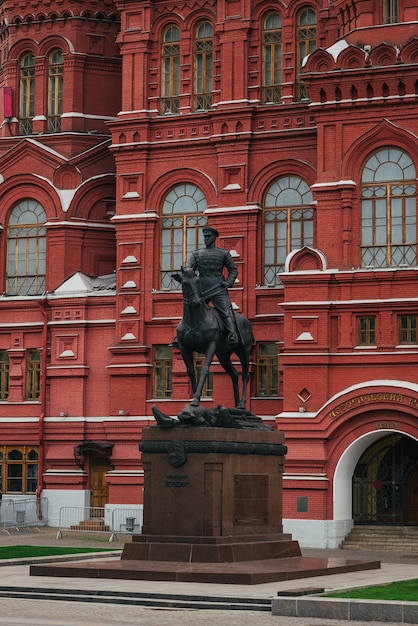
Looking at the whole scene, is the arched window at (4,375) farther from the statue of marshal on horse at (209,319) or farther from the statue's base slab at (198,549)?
the statue's base slab at (198,549)

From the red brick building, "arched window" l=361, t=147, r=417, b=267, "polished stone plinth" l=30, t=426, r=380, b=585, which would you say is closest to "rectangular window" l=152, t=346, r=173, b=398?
the red brick building

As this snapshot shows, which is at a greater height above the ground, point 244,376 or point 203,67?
point 203,67

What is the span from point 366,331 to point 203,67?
523 inches

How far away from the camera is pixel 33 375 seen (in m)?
57.1

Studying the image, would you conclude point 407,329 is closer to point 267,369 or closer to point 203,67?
point 267,369

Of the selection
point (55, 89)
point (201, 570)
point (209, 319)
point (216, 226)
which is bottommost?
point (201, 570)

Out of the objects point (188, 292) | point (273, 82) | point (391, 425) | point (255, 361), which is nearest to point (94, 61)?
point (273, 82)

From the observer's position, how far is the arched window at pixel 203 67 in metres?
55.1

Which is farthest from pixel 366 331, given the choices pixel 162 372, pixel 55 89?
pixel 55 89

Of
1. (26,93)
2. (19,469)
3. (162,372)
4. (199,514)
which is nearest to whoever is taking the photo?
(199,514)

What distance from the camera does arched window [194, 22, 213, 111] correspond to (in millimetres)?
55094

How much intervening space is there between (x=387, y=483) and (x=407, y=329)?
5.45 meters

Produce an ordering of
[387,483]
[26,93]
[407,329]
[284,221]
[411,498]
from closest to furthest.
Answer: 1. [407,329]
2. [411,498]
3. [387,483]
4. [284,221]
5. [26,93]

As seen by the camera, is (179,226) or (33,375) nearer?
(179,226)
